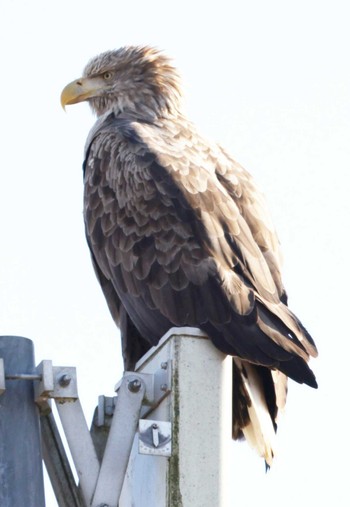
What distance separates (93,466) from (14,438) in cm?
34

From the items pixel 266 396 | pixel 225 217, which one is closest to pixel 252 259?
pixel 225 217

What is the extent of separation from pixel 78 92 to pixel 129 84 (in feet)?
1.34

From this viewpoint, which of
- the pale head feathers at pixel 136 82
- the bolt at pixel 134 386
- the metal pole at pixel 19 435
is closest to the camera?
the metal pole at pixel 19 435

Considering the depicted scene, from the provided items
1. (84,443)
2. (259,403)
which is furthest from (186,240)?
(84,443)

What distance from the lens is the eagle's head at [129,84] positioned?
387 inches

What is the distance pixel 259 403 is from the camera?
22.9ft

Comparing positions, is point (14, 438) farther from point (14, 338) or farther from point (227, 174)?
point (227, 174)

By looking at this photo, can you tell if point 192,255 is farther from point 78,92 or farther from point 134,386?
point 78,92

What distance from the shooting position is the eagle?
6.91m

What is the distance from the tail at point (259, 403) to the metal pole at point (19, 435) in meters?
1.89

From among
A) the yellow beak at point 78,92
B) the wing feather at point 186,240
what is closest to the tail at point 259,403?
the wing feather at point 186,240

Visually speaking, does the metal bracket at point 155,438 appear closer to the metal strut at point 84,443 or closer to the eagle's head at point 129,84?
the metal strut at point 84,443

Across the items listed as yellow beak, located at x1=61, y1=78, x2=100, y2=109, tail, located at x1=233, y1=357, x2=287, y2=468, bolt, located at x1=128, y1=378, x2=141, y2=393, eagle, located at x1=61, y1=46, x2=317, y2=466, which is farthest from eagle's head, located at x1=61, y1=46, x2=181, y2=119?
bolt, located at x1=128, y1=378, x2=141, y2=393

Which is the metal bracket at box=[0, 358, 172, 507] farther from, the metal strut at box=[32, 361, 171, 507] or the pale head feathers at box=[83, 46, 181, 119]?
the pale head feathers at box=[83, 46, 181, 119]
